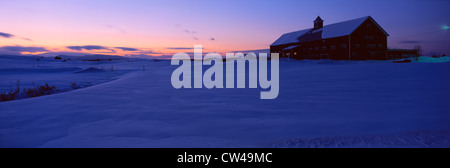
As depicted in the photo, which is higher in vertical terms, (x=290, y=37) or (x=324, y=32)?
(x=290, y=37)

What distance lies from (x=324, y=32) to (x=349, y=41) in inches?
187

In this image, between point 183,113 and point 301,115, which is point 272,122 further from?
point 183,113

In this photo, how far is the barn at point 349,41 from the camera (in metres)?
27.4

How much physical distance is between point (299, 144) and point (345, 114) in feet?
4.50

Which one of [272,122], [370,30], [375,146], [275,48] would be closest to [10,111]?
[272,122]

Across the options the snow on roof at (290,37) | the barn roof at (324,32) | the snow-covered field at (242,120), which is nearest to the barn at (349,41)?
the barn roof at (324,32)

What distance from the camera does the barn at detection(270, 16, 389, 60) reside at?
27.4 meters

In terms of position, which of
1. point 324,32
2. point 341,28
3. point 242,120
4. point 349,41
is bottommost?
point 242,120

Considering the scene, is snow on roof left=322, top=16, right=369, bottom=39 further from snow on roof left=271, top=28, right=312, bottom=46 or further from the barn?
snow on roof left=271, top=28, right=312, bottom=46

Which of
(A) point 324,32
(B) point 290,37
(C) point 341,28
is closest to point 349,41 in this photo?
(C) point 341,28

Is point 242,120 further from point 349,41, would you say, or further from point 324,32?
point 324,32

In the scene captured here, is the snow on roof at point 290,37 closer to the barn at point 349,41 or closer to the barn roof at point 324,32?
Result: the barn roof at point 324,32

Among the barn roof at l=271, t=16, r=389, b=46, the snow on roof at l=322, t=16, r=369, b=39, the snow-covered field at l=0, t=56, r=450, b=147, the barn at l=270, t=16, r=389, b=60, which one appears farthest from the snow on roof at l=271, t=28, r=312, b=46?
the snow-covered field at l=0, t=56, r=450, b=147

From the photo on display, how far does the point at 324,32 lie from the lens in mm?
31250
